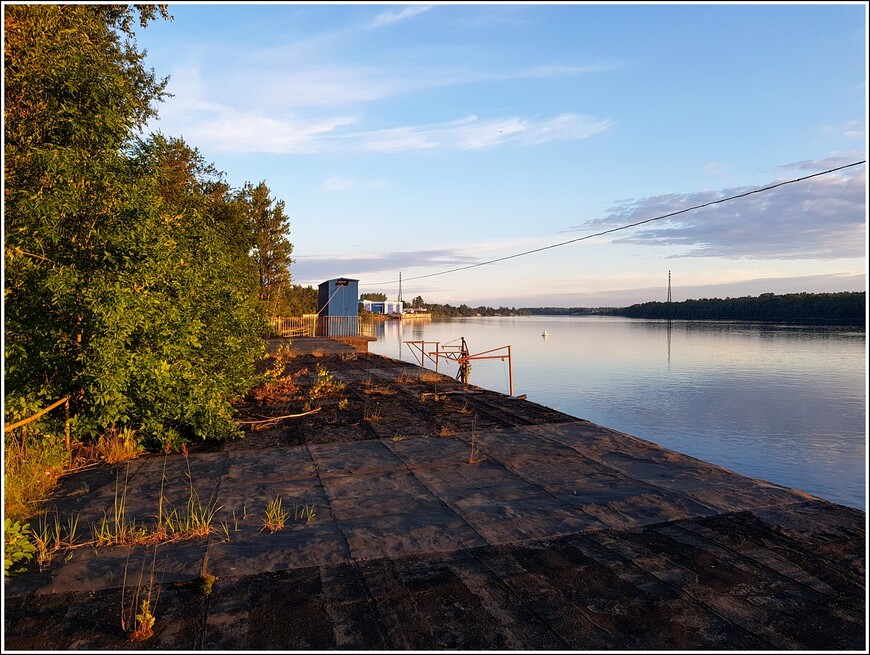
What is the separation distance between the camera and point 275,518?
605 cm

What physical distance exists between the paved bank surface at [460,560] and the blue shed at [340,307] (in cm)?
3169

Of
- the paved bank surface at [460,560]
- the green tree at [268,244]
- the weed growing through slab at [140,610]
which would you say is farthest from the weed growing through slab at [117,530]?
the green tree at [268,244]

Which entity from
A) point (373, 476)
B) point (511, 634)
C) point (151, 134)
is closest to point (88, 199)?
point (151, 134)

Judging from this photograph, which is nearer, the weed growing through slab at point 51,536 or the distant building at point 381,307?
the weed growing through slab at point 51,536

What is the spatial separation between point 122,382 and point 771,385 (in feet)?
105

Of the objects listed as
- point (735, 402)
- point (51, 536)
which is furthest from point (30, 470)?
point (735, 402)

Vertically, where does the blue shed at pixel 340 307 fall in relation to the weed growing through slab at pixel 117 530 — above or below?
above

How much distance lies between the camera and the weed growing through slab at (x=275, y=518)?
594cm

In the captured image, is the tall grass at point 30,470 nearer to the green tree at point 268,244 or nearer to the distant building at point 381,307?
the green tree at point 268,244

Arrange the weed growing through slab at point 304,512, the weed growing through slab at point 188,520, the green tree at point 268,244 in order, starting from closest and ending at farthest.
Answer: the weed growing through slab at point 188,520, the weed growing through slab at point 304,512, the green tree at point 268,244

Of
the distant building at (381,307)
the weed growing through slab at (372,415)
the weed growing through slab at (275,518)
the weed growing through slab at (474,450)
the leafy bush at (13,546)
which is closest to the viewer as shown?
the leafy bush at (13,546)

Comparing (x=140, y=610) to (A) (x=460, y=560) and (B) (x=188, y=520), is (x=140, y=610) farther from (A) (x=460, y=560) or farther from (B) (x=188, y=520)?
(A) (x=460, y=560)

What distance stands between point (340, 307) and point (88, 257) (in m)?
33.7

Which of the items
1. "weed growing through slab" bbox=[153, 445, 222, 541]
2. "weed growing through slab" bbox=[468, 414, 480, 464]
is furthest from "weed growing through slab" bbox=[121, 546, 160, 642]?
"weed growing through slab" bbox=[468, 414, 480, 464]
